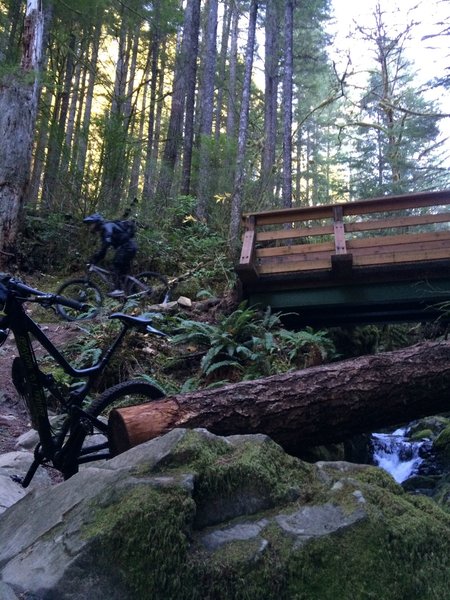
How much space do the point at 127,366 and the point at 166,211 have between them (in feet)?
25.5

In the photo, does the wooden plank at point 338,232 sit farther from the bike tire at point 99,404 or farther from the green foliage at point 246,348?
the bike tire at point 99,404

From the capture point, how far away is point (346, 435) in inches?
195

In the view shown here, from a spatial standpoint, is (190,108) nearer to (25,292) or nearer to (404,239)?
(404,239)

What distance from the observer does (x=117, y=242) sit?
31.1 ft

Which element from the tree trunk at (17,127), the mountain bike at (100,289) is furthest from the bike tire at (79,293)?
the tree trunk at (17,127)

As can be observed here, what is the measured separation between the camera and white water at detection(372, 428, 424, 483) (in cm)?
805

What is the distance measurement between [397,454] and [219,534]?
280 inches

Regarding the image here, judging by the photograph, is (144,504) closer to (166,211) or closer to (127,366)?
(127,366)

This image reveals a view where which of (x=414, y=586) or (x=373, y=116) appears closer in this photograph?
(x=414, y=586)

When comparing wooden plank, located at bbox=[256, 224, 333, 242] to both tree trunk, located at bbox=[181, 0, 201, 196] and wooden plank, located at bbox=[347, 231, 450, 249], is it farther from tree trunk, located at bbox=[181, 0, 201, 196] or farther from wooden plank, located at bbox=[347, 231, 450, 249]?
tree trunk, located at bbox=[181, 0, 201, 196]

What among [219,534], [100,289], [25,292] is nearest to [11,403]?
[25,292]

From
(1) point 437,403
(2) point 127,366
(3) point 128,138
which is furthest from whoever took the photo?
(3) point 128,138

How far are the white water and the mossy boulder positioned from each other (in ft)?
18.3

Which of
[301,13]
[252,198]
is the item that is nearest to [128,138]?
[252,198]
